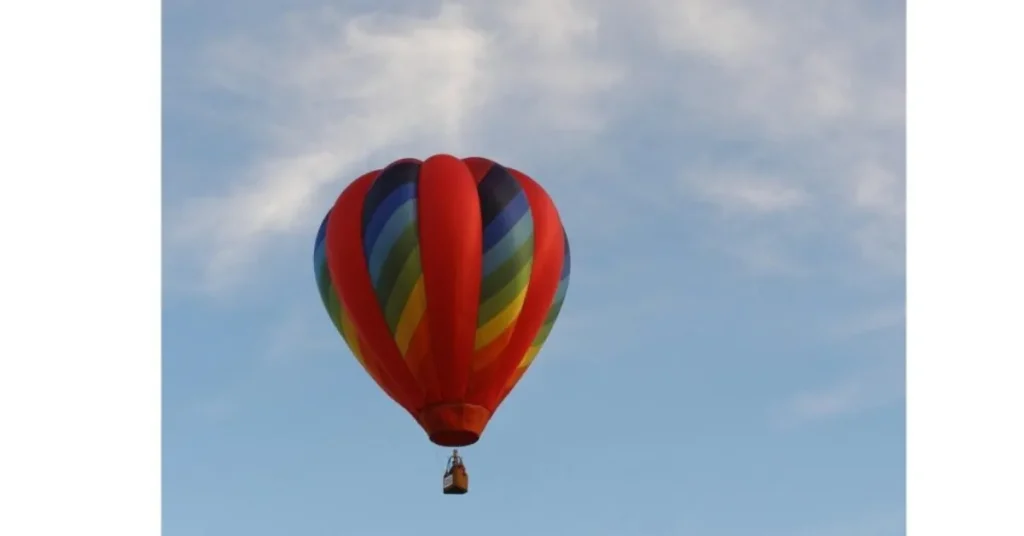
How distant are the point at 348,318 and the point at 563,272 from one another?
3.12m

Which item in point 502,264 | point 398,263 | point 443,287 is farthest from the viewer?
point 502,264

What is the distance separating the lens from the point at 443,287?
33.1 m

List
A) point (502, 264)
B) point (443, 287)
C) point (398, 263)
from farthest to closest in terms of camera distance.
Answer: point (502, 264)
point (398, 263)
point (443, 287)

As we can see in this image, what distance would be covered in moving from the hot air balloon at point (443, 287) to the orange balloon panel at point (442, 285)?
14 millimetres

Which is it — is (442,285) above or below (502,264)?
below

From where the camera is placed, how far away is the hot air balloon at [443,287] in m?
33.2

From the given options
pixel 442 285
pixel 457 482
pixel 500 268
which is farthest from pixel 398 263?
pixel 457 482

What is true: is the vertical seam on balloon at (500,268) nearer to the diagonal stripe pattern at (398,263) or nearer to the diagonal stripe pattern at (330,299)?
the diagonal stripe pattern at (398,263)

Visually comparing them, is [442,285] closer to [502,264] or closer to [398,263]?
[398,263]

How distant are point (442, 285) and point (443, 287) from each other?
1.7 inches

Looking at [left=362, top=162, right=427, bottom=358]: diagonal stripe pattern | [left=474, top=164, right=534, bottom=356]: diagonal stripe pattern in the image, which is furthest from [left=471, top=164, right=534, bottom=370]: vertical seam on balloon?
[left=362, top=162, right=427, bottom=358]: diagonal stripe pattern

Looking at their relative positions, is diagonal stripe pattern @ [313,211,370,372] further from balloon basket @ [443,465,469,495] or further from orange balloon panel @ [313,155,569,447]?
balloon basket @ [443,465,469,495]

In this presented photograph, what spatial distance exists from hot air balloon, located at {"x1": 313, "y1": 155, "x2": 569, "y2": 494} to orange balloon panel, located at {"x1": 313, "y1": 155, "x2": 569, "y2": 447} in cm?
1
